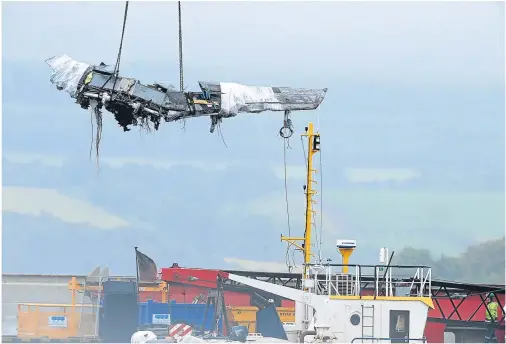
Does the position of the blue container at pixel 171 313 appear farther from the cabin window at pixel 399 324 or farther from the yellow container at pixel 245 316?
the cabin window at pixel 399 324

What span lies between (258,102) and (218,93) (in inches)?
44.7

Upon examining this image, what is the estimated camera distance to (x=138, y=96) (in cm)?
2011

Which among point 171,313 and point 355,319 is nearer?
point 355,319

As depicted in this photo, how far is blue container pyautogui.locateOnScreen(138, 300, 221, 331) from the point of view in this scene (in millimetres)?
27203

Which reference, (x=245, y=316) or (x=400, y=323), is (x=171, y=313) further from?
(x=400, y=323)

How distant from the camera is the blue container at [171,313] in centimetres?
2720

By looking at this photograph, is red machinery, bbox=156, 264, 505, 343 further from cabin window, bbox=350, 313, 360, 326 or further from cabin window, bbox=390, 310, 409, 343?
cabin window, bbox=350, 313, 360, 326

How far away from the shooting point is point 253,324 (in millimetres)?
26453

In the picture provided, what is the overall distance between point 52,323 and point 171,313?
317cm

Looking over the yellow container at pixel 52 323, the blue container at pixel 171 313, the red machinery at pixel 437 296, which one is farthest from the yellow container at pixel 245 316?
the yellow container at pixel 52 323

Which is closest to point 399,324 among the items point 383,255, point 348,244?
point 383,255

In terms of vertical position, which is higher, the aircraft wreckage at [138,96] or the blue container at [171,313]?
the aircraft wreckage at [138,96]

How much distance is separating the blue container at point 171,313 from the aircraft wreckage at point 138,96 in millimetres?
7757

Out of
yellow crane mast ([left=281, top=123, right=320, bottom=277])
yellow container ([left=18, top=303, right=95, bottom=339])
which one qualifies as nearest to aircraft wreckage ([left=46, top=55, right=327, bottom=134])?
yellow crane mast ([left=281, top=123, right=320, bottom=277])
